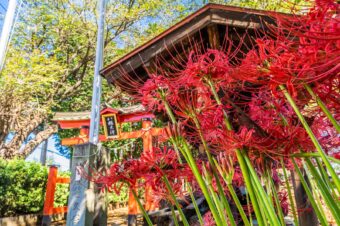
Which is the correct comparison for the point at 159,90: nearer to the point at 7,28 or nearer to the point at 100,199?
the point at 100,199

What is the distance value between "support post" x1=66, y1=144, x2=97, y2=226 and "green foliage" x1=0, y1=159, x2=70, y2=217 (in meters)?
3.79

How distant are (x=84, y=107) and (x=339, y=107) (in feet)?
41.9

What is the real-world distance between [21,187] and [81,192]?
4.09 metres

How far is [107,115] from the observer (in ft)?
22.7

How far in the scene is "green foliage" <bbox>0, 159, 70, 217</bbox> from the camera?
6.55 meters

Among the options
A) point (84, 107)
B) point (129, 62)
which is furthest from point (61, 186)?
point (129, 62)

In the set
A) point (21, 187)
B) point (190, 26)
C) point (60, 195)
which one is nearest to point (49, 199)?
point (21, 187)

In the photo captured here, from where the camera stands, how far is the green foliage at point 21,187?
6.55 m

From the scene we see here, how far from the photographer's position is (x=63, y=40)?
36.1 feet

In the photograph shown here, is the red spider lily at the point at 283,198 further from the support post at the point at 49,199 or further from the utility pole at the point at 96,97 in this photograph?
the support post at the point at 49,199

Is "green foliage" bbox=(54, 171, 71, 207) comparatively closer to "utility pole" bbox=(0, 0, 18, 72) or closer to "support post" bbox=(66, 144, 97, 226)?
"utility pole" bbox=(0, 0, 18, 72)

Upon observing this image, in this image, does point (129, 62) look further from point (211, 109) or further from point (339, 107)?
point (339, 107)

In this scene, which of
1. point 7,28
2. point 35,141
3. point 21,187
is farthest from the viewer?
point 35,141

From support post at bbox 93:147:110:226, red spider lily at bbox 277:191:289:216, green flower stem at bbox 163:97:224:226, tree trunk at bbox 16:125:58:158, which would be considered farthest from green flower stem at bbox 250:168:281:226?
tree trunk at bbox 16:125:58:158
